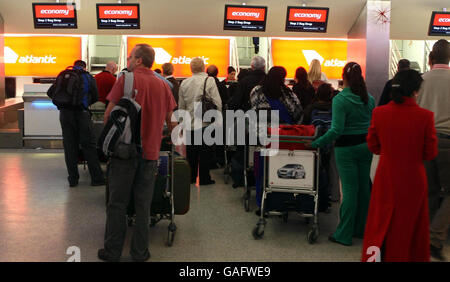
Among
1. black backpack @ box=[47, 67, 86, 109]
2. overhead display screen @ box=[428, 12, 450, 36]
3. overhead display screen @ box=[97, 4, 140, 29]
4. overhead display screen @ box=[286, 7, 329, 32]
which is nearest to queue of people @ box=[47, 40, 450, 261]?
black backpack @ box=[47, 67, 86, 109]

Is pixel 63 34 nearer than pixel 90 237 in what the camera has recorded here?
No

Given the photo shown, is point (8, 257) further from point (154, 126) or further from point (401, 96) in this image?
point (401, 96)

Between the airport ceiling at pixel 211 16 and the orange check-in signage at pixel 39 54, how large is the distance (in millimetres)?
1211

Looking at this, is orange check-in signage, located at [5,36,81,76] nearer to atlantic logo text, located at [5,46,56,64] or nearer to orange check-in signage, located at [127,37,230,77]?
atlantic logo text, located at [5,46,56,64]

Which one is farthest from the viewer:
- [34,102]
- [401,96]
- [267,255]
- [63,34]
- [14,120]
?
[63,34]

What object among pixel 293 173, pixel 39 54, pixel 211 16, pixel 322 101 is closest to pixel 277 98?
pixel 322 101

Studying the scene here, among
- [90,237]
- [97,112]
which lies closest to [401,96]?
[90,237]

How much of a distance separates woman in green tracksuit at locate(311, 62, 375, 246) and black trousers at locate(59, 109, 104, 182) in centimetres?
369

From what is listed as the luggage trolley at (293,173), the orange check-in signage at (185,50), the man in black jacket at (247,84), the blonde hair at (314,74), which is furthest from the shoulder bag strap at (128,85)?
the orange check-in signage at (185,50)

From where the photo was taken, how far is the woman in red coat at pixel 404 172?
344cm

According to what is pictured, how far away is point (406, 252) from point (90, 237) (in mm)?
2818

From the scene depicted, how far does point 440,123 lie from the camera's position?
4.57 metres

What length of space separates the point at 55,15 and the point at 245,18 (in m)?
3.90

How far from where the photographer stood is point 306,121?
230 inches
